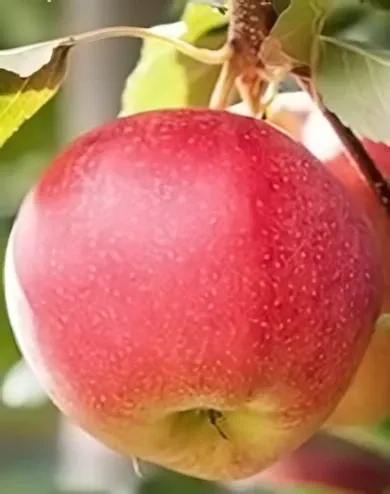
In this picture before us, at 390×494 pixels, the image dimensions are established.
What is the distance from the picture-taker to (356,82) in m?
0.60

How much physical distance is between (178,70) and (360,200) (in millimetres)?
140

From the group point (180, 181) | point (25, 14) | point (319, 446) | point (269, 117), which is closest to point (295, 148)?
point (180, 181)

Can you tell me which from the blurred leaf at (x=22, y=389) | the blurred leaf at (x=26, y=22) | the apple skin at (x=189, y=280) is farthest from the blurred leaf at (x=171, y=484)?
the blurred leaf at (x=26, y=22)

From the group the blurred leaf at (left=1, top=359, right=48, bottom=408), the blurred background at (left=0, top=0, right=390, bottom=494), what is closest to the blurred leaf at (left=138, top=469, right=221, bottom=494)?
the blurred background at (left=0, top=0, right=390, bottom=494)

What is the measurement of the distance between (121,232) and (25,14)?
0.65 m

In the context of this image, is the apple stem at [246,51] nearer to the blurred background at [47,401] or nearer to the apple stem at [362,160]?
the apple stem at [362,160]

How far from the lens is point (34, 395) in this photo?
877mm

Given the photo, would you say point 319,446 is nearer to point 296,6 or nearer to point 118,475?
point 118,475

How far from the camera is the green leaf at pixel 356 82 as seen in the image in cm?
58

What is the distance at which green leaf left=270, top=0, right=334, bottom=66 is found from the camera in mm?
600

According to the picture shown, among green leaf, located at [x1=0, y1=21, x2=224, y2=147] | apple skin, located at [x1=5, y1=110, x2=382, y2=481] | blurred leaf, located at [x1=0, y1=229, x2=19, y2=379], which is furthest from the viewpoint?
blurred leaf, located at [x1=0, y1=229, x2=19, y2=379]

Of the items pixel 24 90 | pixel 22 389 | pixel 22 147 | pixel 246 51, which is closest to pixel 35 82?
pixel 24 90

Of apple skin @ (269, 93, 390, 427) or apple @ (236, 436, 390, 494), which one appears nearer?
apple skin @ (269, 93, 390, 427)

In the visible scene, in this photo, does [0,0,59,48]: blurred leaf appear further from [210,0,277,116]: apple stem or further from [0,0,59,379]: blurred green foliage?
[210,0,277,116]: apple stem
